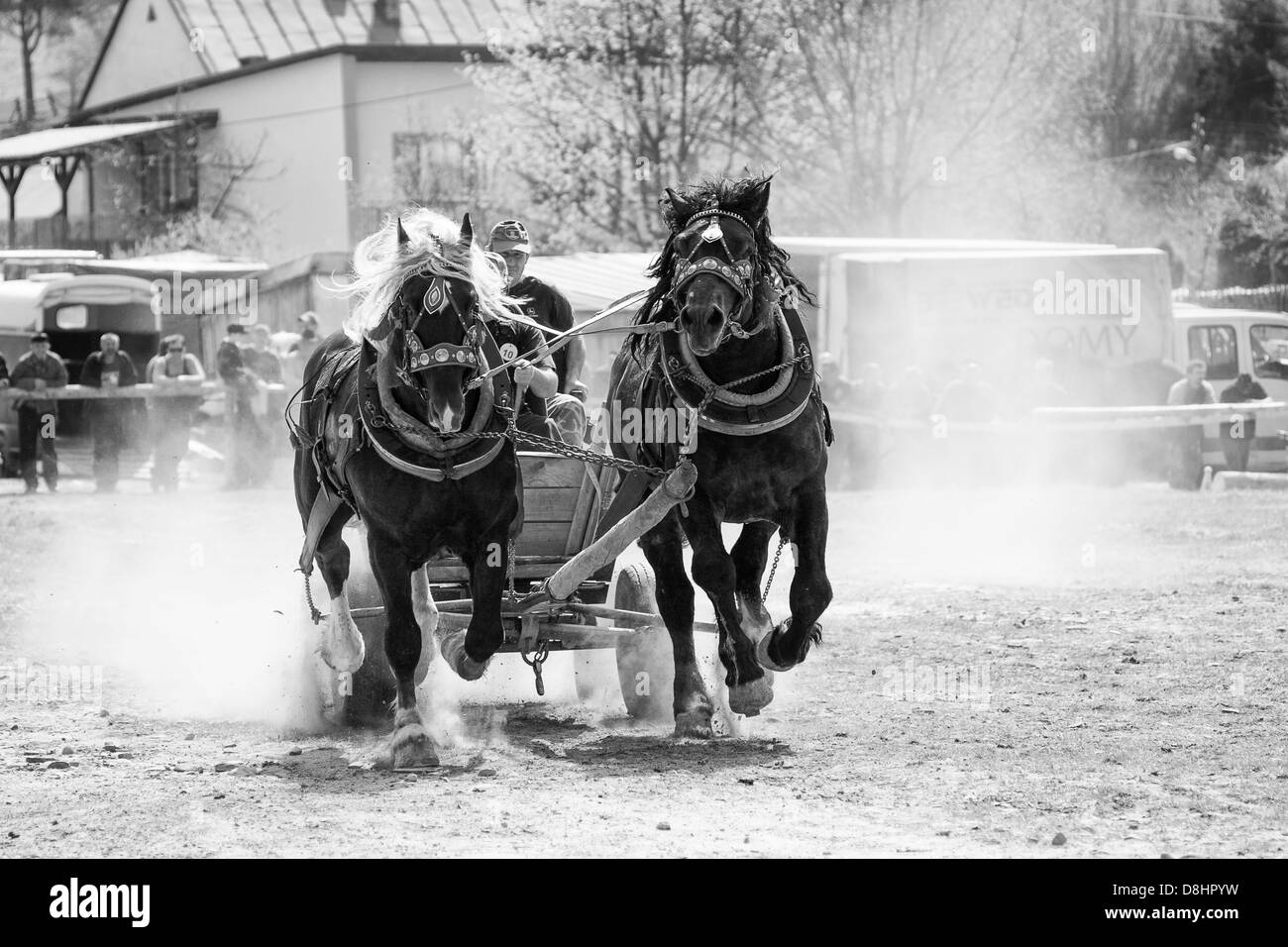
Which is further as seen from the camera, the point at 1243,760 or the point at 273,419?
the point at 273,419

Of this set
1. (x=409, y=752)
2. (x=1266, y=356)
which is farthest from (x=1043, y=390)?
(x=409, y=752)

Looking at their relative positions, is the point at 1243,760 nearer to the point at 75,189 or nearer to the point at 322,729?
the point at 322,729

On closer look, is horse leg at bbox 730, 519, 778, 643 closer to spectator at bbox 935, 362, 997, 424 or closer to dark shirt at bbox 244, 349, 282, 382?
spectator at bbox 935, 362, 997, 424

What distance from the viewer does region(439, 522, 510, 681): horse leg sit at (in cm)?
779

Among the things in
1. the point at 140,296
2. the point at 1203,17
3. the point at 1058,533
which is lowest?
the point at 1058,533

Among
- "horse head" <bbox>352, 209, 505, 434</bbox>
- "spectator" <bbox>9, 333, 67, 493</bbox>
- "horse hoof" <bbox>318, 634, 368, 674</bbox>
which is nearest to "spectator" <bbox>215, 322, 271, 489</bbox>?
"spectator" <bbox>9, 333, 67, 493</bbox>

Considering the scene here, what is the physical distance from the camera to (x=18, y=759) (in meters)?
7.98

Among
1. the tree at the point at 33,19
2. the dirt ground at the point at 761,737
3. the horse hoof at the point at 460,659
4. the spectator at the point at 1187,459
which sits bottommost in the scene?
the spectator at the point at 1187,459

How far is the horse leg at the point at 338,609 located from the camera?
851 centimetres

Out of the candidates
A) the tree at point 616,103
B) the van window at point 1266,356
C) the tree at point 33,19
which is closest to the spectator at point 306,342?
the tree at point 616,103

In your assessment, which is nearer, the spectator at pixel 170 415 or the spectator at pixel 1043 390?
the spectator at pixel 170 415

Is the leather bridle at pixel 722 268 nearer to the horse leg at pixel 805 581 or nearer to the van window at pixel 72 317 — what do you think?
the horse leg at pixel 805 581

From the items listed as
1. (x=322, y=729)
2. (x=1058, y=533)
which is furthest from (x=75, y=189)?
(x=322, y=729)
